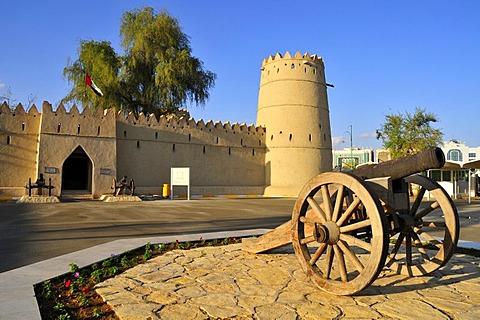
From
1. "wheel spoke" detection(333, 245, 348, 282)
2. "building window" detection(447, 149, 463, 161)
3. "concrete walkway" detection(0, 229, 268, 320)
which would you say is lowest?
"concrete walkway" detection(0, 229, 268, 320)

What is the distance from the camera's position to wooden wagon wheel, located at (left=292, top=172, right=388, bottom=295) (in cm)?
381

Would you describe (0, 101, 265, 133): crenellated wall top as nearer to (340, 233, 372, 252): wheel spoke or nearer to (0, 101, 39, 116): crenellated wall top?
(0, 101, 39, 116): crenellated wall top

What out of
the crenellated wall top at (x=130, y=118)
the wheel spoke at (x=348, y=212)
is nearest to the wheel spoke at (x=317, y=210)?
the wheel spoke at (x=348, y=212)

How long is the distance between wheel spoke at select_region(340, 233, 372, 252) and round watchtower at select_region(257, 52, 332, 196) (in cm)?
2433

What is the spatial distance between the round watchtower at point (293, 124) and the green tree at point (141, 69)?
6405 mm

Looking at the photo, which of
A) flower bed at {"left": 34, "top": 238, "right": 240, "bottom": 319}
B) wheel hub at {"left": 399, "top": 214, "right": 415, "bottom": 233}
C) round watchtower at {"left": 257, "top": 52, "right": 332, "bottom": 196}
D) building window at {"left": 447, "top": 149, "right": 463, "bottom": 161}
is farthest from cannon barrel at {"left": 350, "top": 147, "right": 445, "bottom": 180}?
building window at {"left": 447, "top": 149, "right": 463, "bottom": 161}

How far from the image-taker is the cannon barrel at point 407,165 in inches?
172

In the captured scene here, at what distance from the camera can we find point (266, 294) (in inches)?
170

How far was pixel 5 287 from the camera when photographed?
167 inches

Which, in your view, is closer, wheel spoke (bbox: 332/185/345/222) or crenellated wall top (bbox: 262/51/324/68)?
wheel spoke (bbox: 332/185/345/222)

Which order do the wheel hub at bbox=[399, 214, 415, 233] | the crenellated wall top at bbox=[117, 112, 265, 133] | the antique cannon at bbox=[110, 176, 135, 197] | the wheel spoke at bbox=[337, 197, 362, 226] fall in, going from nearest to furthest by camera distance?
the wheel spoke at bbox=[337, 197, 362, 226] < the wheel hub at bbox=[399, 214, 415, 233] < the antique cannon at bbox=[110, 176, 135, 197] < the crenellated wall top at bbox=[117, 112, 265, 133]

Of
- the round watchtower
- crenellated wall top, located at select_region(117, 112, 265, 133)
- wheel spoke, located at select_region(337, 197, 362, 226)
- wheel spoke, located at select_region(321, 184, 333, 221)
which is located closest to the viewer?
wheel spoke, located at select_region(337, 197, 362, 226)

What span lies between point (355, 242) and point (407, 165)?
1207 millimetres

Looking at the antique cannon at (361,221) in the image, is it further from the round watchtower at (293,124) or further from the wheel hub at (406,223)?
the round watchtower at (293,124)
